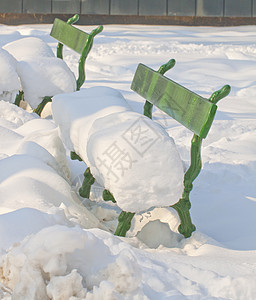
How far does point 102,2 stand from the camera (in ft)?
38.5

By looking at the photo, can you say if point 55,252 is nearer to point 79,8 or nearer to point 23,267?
A: point 23,267

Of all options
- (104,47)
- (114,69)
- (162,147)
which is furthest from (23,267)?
(104,47)

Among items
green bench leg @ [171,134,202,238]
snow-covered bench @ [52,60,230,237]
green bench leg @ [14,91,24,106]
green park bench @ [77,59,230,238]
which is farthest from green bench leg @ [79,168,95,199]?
green bench leg @ [14,91,24,106]

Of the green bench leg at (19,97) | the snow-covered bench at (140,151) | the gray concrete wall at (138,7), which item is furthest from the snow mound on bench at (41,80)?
the gray concrete wall at (138,7)

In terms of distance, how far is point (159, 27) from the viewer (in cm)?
1179

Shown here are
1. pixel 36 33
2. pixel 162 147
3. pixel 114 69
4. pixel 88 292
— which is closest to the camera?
pixel 88 292

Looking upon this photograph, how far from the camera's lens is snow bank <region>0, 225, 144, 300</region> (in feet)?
5.85

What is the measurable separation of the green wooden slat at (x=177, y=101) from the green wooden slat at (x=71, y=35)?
1757 mm

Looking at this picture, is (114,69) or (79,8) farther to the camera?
(79,8)

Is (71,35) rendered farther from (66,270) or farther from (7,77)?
(66,270)

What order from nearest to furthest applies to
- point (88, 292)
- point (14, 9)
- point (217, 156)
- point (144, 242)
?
point (88, 292) → point (144, 242) → point (217, 156) → point (14, 9)

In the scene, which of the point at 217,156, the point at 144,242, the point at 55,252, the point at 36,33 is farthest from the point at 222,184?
the point at 36,33

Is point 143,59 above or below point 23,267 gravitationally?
below

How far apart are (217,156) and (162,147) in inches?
71.4
